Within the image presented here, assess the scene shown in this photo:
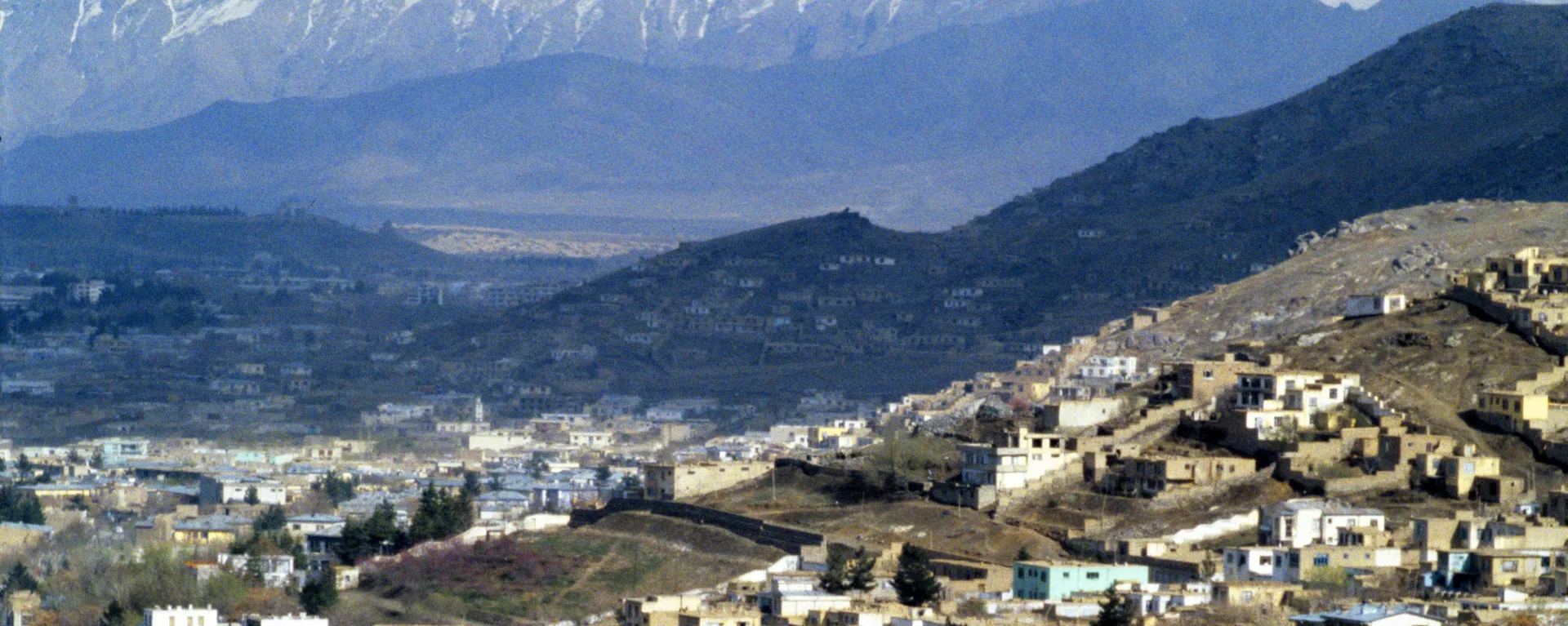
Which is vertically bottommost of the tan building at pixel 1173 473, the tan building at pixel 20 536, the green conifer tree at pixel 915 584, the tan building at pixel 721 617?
the tan building at pixel 20 536

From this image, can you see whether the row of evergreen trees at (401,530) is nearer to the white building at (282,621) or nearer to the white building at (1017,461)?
the white building at (1017,461)

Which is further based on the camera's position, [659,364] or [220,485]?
[659,364]

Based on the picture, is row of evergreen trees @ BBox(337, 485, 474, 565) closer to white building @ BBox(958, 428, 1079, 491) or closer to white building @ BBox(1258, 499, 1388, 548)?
white building @ BBox(958, 428, 1079, 491)

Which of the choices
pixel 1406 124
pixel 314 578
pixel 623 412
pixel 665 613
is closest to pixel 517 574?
pixel 314 578

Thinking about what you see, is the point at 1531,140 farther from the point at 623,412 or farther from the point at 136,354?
the point at 136,354

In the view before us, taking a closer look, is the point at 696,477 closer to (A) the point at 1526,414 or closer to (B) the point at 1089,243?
(A) the point at 1526,414

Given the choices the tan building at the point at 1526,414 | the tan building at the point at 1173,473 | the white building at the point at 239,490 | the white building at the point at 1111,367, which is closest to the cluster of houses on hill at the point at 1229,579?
the tan building at the point at 1173,473

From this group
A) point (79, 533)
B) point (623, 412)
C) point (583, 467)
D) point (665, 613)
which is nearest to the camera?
point (665, 613)

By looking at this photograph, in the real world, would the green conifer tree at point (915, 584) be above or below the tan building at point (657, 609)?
above
